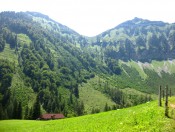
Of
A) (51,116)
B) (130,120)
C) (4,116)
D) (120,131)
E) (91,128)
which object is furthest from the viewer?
(51,116)

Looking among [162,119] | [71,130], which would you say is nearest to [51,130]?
[71,130]

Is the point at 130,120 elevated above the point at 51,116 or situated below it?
above

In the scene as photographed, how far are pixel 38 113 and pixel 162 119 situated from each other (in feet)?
424

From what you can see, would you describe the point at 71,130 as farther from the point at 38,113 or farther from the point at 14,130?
the point at 38,113

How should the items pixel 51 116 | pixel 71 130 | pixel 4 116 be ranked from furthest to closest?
1. pixel 51 116
2. pixel 4 116
3. pixel 71 130

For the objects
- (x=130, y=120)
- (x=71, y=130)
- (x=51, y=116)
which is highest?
(x=130, y=120)

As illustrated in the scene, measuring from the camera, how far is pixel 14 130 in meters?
46.8

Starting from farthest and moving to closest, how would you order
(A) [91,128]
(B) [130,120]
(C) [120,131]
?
(A) [91,128], (B) [130,120], (C) [120,131]

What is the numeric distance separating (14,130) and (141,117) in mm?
26069

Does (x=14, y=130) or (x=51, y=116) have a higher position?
(x=14, y=130)

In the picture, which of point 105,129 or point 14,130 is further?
point 14,130

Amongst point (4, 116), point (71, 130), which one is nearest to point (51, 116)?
point (4, 116)

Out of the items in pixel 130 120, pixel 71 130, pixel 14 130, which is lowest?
pixel 14 130

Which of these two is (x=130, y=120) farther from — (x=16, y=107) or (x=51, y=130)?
(x=16, y=107)
